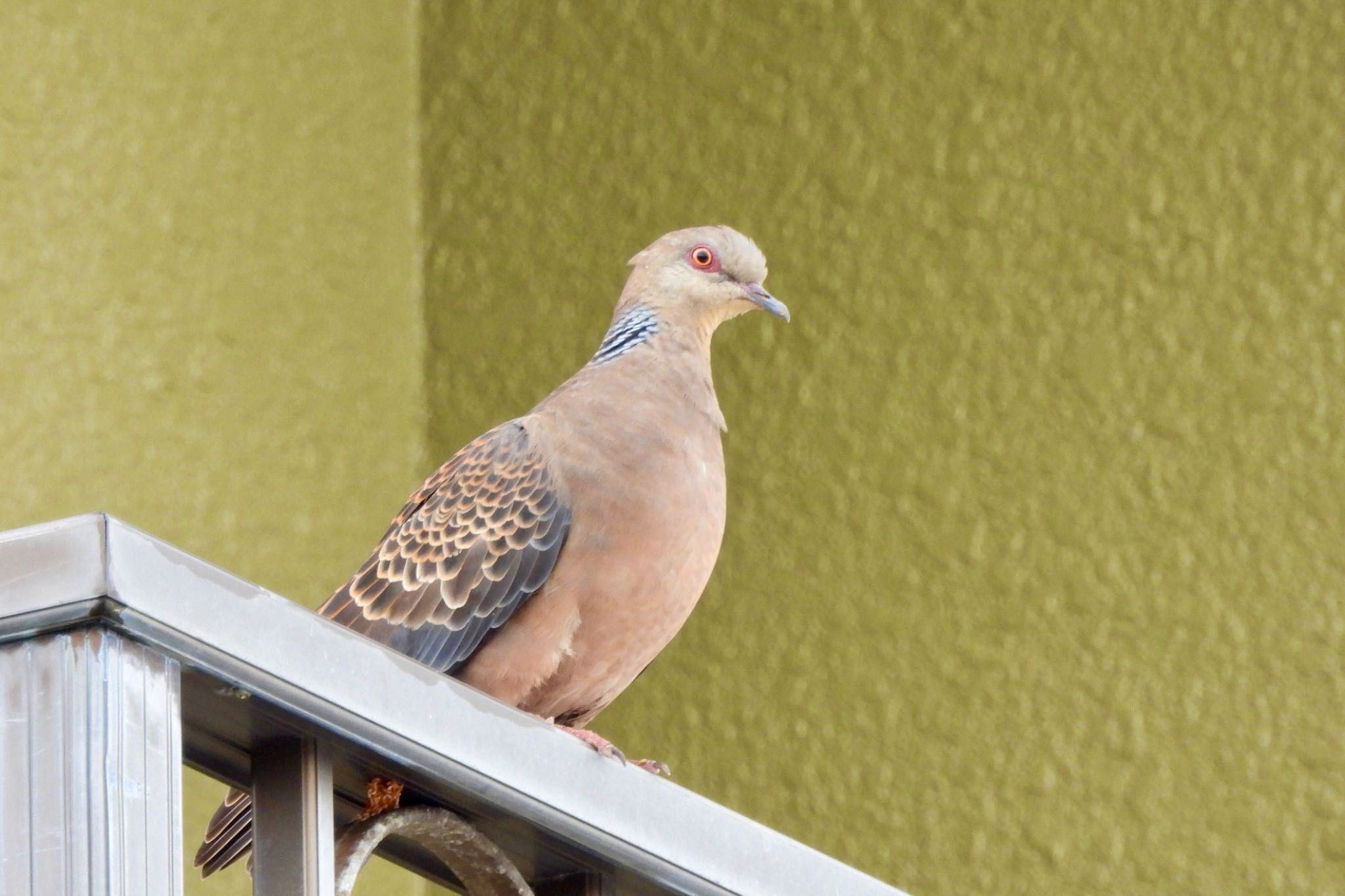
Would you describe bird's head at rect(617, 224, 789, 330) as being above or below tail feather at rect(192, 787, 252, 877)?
above

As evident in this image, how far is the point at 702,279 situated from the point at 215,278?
0.87m

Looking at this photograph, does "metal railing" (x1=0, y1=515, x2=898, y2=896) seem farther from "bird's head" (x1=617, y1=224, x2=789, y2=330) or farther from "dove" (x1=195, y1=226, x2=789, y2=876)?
"bird's head" (x1=617, y1=224, x2=789, y2=330)

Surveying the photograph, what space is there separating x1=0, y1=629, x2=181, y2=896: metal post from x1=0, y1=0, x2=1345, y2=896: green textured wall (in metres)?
1.78

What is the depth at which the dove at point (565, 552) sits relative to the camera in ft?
5.90

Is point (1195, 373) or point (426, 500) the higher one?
point (1195, 373)

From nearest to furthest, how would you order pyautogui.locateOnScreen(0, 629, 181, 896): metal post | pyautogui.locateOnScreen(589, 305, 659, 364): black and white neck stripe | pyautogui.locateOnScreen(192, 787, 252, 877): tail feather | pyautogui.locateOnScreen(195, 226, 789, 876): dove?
pyautogui.locateOnScreen(0, 629, 181, 896): metal post → pyautogui.locateOnScreen(192, 787, 252, 877): tail feather → pyautogui.locateOnScreen(195, 226, 789, 876): dove → pyautogui.locateOnScreen(589, 305, 659, 364): black and white neck stripe

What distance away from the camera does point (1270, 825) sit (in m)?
2.42

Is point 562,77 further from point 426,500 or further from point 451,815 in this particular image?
point 451,815

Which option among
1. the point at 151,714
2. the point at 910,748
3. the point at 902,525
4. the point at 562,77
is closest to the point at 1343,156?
the point at 902,525

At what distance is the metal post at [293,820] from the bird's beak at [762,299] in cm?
127

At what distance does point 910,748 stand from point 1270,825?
430 millimetres

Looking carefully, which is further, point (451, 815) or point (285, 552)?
point (285, 552)

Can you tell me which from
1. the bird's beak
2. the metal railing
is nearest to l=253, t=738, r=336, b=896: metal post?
the metal railing

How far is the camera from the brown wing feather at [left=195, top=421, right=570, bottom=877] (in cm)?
182
